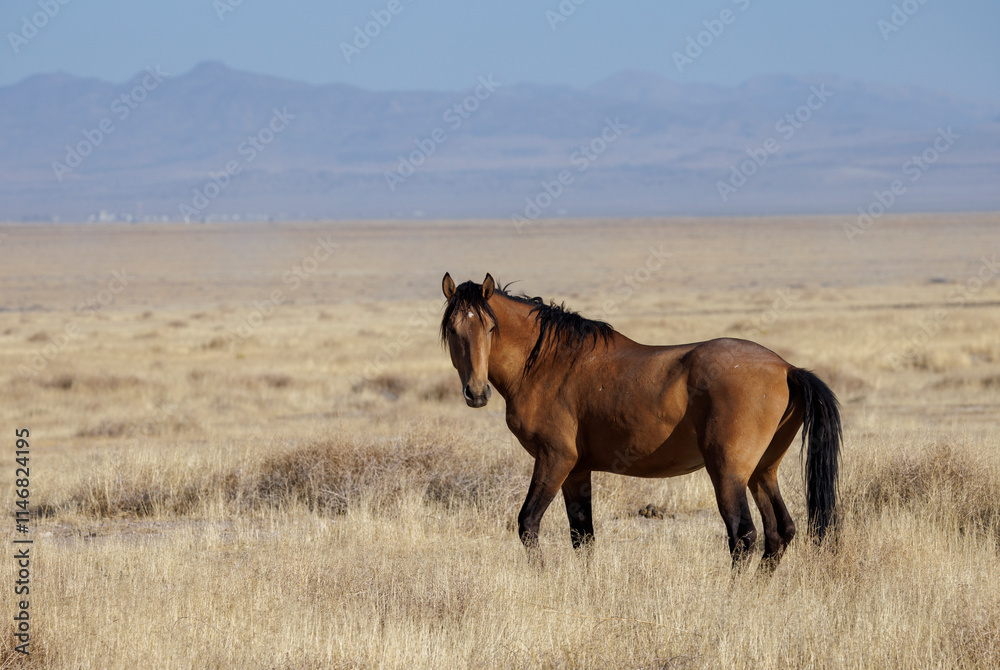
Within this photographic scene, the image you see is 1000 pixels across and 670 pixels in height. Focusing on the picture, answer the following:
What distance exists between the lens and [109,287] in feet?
202

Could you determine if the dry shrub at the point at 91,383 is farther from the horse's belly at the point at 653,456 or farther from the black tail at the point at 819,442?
the black tail at the point at 819,442

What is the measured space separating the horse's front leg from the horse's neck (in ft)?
1.81

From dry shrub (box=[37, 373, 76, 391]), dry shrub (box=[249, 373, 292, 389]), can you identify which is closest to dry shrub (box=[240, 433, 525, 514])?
dry shrub (box=[249, 373, 292, 389])

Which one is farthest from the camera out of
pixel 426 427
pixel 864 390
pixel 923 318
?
pixel 923 318

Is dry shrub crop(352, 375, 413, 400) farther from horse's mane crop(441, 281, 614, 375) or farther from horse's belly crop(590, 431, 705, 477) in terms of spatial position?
horse's belly crop(590, 431, 705, 477)

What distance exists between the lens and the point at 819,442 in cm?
648

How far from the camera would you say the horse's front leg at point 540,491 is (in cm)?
651

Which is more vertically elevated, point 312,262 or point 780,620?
point 312,262

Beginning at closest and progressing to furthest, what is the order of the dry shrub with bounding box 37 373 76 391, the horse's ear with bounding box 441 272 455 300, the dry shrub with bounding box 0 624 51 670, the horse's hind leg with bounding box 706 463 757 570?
the dry shrub with bounding box 0 624 51 670
the horse's hind leg with bounding box 706 463 757 570
the horse's ear with bounding box 441 272 455 300
the dry shrub with bounding box 37 373 76 391

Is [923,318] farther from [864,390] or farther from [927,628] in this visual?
[927,628]

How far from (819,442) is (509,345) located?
2.06 meters

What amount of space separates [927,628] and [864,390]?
13.9 meters

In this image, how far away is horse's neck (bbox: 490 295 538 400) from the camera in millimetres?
6801

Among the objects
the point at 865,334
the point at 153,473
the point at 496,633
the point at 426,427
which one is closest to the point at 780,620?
the point at 496,633
